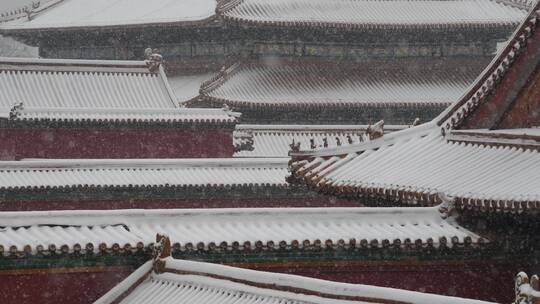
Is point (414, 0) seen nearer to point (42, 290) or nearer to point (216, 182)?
point (216, 182)

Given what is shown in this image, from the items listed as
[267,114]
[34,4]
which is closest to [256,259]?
[267,114]

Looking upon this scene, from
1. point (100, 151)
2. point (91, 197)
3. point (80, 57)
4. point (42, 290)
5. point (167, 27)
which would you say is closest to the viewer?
point (42, 290)

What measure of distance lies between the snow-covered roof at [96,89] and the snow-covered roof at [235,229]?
385 inches

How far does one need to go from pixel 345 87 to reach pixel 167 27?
565 centimetres

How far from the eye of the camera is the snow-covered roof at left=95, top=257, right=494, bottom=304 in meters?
8.61

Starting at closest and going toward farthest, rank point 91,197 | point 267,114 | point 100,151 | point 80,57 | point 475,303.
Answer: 1. point 475,303
2. point 91,197
3. point 100,151
4. point 267,114
5. point 80,57

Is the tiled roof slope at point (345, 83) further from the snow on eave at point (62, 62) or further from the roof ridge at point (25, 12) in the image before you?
the roof ridge at point (25, 12)

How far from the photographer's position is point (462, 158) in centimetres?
1249

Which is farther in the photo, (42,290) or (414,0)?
(414,0)

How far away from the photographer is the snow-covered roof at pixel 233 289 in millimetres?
8609

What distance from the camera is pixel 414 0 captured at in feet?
95.9

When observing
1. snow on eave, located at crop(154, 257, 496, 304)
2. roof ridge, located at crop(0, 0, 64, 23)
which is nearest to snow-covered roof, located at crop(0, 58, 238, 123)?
roof ridge, located at crop(0, 0, 64, 23)

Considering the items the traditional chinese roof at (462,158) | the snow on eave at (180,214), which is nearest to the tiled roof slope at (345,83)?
the traditional chinese roof at (462,158)

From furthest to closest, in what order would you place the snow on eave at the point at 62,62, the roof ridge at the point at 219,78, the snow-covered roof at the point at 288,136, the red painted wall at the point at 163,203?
1. the roof ridge at the point at 219,78
2. the snow-covered roof at the point at 288,136
3. the snow on eave at the point at 62,62
4. the red painted wall at the point at 163,203
